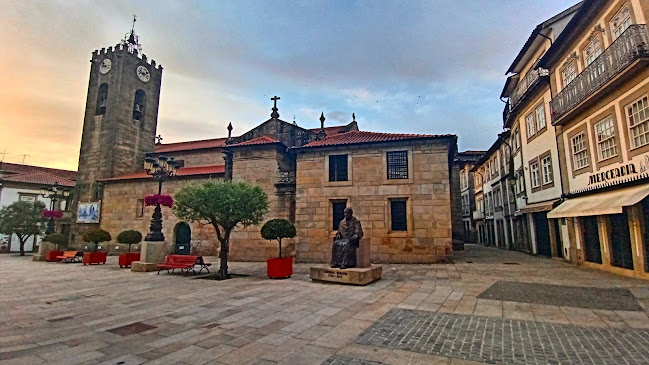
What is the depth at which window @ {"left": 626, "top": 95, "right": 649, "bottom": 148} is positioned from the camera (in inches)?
376

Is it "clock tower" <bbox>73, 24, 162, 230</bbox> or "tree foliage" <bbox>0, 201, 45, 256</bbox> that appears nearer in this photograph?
"tree foliage" <bbox>0, 201, 45, 256</bbox>

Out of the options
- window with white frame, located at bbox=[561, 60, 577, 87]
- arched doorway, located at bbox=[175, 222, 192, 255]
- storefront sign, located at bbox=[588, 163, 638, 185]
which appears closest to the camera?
storefront sign, located at bbox=[588, 163, 638, 185]

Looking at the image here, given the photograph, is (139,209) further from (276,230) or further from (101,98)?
(276,230)

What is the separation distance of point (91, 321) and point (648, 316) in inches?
404

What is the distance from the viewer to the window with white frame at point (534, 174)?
683 inches

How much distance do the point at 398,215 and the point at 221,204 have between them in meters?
8.91

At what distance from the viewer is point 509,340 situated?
15.0 ft

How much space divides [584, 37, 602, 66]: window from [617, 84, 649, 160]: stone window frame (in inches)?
103

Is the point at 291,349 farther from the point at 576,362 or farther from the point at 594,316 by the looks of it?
the point at 594,316

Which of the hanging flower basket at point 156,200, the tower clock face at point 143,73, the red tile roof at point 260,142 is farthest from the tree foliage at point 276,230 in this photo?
the tower clock face at point 143,73

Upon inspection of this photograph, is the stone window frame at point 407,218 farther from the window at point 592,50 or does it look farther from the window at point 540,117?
the window at point 592,50

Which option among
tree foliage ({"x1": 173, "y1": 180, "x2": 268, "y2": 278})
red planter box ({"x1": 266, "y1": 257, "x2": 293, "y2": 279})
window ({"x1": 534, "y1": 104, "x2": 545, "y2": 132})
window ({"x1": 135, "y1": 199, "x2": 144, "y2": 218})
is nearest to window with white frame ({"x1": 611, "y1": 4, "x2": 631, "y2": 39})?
window ({"x1": 534, "y1": 104, "x2": 545, "y2": 132})

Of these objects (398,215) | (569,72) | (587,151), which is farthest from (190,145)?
(587,151)

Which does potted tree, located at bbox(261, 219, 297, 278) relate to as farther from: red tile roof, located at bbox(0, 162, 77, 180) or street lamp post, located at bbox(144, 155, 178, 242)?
red tile roof, located at bbox(0, 162, 77, 180)
